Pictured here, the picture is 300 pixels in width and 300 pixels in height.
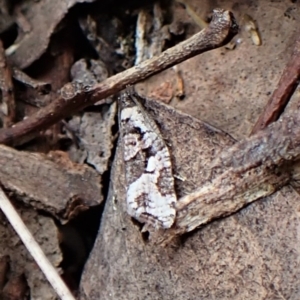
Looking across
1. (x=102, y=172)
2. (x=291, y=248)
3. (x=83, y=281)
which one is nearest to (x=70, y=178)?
(x=102, y=172)

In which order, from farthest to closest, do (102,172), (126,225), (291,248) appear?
1. (102,172)
2. (126,225)
3. (291,248)

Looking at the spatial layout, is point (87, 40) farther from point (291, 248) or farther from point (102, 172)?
point (291, 248)

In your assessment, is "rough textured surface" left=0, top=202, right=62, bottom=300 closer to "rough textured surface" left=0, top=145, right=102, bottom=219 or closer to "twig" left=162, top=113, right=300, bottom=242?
"rough textured surface" left=0, top=145, right=102, bottom=219

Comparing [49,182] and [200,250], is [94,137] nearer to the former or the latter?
[49,182]

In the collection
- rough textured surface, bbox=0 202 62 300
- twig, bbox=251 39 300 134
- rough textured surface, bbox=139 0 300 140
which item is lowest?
rough textured surface, bbox=0 202 62 300


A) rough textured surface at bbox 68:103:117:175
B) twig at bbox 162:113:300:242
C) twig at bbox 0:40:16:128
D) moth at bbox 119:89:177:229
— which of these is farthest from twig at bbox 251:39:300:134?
twig at bbox 0:40:16:128

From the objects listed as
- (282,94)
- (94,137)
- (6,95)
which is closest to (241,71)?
(282,94)

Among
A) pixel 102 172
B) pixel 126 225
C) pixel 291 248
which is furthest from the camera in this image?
pixel 102 172
